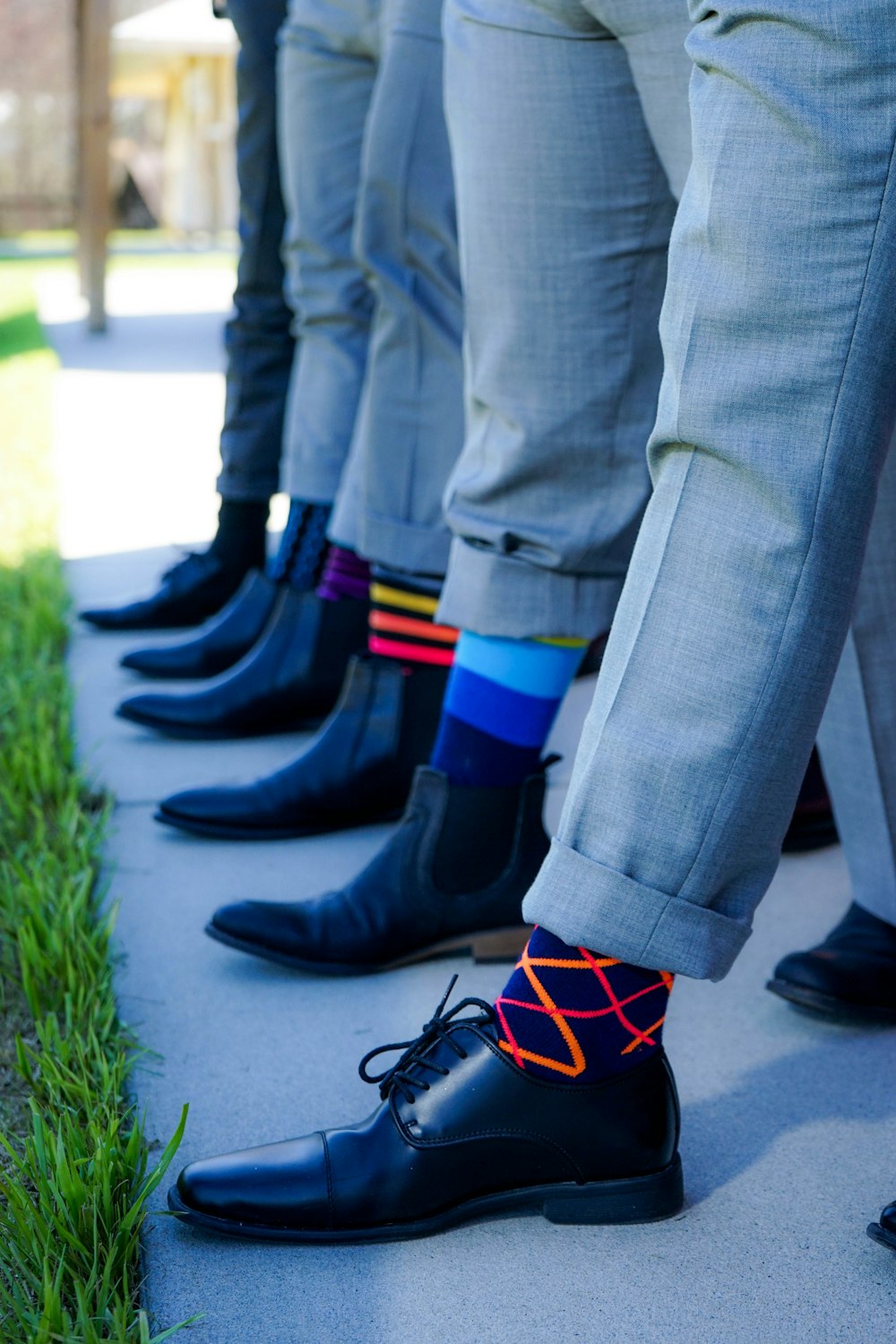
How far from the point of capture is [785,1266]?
89cm

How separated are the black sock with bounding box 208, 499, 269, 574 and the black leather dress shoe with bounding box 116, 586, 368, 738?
1.76 ft

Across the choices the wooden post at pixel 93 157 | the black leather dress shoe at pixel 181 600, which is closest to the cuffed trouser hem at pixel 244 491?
the black leather dress shoe at pixel 181 600

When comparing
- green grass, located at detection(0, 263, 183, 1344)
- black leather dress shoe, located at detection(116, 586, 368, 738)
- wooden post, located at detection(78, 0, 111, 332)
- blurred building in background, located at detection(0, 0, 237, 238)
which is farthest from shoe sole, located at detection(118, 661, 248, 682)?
blurred building in background, located at detection(0, 0, 237, 238)

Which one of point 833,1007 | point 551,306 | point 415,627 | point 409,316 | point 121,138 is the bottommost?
point 121,138

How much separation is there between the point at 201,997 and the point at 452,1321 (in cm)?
47

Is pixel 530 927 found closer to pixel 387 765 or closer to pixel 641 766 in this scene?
pixel 387 765

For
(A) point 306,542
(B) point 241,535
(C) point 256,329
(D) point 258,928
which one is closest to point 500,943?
(D) point 258,928

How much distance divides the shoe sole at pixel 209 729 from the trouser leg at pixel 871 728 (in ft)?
2.95

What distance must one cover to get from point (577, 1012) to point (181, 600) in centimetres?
168

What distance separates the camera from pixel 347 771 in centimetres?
156

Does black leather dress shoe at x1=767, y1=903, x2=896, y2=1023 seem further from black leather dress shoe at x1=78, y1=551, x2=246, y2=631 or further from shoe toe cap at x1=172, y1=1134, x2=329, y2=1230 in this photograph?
black leather dress shoe at x1=78, y1=551, x2=246, y2=631

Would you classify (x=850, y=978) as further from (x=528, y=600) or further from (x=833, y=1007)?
(x=528, y=600)

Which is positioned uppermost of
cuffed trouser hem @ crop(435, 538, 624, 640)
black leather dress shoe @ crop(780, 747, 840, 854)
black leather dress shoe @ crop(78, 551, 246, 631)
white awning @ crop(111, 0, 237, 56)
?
white awning @ crop(111, 0, 237, 56)

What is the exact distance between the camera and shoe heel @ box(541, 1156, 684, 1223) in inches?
36.7
